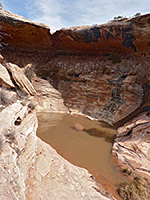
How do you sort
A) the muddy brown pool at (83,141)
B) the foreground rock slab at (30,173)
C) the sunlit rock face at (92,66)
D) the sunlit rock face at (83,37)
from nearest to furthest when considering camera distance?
the foreground rock slab at (30,173), the muddy brown pool at (83,141), the sunlit rock face at (92,66), the sunlit rock face at (83,37)

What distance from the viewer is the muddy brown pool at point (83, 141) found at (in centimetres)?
455

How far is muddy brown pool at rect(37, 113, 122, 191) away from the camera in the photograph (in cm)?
455

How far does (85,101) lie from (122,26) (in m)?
7.19

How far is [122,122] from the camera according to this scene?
8945mm

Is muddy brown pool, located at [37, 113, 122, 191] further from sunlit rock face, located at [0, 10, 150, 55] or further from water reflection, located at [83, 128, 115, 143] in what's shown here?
sunlit rock face, located at [0, 10, 150, 55]

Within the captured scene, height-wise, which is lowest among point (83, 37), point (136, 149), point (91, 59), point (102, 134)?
point (102, 134)

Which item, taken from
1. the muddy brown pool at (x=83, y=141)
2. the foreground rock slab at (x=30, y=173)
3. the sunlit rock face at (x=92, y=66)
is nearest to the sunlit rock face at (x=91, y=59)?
the sunlit rock face at (x=92, y=66)

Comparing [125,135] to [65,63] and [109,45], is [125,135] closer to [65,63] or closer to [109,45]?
[109,45]

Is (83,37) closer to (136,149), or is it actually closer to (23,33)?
(23,33)

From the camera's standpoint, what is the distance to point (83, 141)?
6.45 meters

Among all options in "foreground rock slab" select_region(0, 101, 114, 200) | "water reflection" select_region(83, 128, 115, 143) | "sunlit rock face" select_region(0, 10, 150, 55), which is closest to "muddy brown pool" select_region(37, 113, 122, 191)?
"water reflection" select_region(83, 128, 115, 143)

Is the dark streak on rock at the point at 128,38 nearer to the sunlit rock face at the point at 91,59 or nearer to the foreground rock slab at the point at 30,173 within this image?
the sunlit rock face at the point at 91,59

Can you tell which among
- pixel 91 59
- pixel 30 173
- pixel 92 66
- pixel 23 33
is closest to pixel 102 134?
pixel 30 173

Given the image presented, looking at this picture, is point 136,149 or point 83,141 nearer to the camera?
point 136,149
